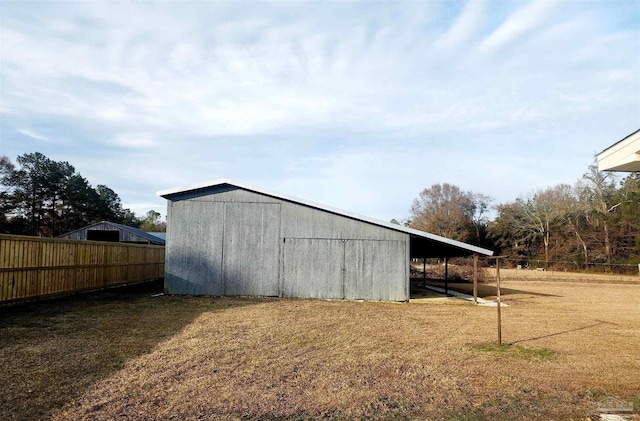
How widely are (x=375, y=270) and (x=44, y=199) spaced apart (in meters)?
36.7

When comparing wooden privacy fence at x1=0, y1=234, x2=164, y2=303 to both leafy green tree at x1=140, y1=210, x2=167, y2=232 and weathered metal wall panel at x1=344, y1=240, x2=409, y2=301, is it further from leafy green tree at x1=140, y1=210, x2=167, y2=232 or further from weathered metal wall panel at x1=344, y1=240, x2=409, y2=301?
leafy green tree at x1=140, y1=210, x2=167, y2=232

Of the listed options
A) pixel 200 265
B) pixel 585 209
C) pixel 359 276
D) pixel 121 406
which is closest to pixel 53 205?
pixel 200 265

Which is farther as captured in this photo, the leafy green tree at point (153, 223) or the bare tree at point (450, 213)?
the leafy green tree at point (153, 223)

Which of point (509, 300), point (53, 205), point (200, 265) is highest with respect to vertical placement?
point (53, 205)

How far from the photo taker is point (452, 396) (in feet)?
14.9

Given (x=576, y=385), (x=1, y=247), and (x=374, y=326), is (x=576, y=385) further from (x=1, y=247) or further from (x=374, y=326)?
(x=1, y=247)

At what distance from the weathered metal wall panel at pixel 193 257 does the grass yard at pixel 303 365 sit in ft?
11.1

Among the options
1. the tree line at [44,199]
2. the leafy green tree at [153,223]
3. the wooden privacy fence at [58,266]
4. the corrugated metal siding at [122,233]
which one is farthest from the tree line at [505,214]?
the wooden privacy fence at [58,266]

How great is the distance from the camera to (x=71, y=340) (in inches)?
273

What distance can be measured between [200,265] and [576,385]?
11.2m

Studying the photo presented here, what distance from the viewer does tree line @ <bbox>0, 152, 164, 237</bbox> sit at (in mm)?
35375

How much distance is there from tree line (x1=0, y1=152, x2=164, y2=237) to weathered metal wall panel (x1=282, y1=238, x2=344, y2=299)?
102ft

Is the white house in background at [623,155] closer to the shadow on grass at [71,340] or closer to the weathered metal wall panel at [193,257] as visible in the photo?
the shadow on grass at [71,340]

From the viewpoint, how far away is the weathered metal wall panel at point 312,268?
13.7 meters
